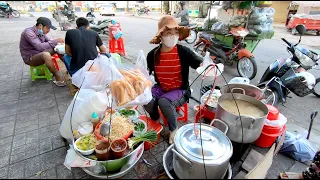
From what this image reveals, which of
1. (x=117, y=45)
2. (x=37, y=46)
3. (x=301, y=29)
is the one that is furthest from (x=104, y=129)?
(x=117, y=45)

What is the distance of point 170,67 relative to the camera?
2414 mm

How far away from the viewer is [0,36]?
919 cm

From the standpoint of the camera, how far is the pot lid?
143 centimetres

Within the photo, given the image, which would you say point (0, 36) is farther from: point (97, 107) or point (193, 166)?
point (193, 166)

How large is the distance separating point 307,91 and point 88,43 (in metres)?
3.82

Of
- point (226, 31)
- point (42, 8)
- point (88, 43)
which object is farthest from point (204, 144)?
point (42, 8)

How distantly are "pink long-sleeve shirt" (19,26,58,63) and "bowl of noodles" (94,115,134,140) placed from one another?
267cm

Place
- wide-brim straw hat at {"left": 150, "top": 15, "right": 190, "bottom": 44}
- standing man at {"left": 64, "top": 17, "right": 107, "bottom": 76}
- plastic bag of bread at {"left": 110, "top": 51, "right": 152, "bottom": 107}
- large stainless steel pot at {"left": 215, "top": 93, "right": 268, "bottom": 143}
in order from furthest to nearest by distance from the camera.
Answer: standing man at {"left": 64, "top": 17, "right": 107, "bottom": 76}, wide-brim straw hat at {"left": 150, "top": 15, "right": 190, "bottom": 44}, plastic bag of bread at {"left": 110, "top": 51, "right": 152, "bottom": 107}, large stainless steel pot at {"left": 215, "top": 93, "right": 268, "bottom": 143}

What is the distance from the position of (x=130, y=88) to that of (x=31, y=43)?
3033 mm

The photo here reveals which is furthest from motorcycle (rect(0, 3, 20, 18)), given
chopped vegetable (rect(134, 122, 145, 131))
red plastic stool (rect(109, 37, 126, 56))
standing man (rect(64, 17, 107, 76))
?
chopped vegetable (rect(134, 122, 145, 131))

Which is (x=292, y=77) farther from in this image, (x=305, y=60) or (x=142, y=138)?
(x=142, y=138)

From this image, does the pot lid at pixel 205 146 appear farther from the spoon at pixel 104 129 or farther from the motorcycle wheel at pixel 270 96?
the motorcycle wheel at pixel 270 96

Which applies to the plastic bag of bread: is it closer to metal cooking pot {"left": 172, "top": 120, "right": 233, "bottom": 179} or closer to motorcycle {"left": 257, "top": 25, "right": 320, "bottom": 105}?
metal cooking pot {"left": 172, "top": 120, "right": 233, "bottom": 179}

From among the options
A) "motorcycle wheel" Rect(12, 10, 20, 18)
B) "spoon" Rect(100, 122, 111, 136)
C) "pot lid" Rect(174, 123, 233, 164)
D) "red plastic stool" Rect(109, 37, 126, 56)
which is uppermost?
"motorcycle wheel" Rect(12, 10, 20, 18)
